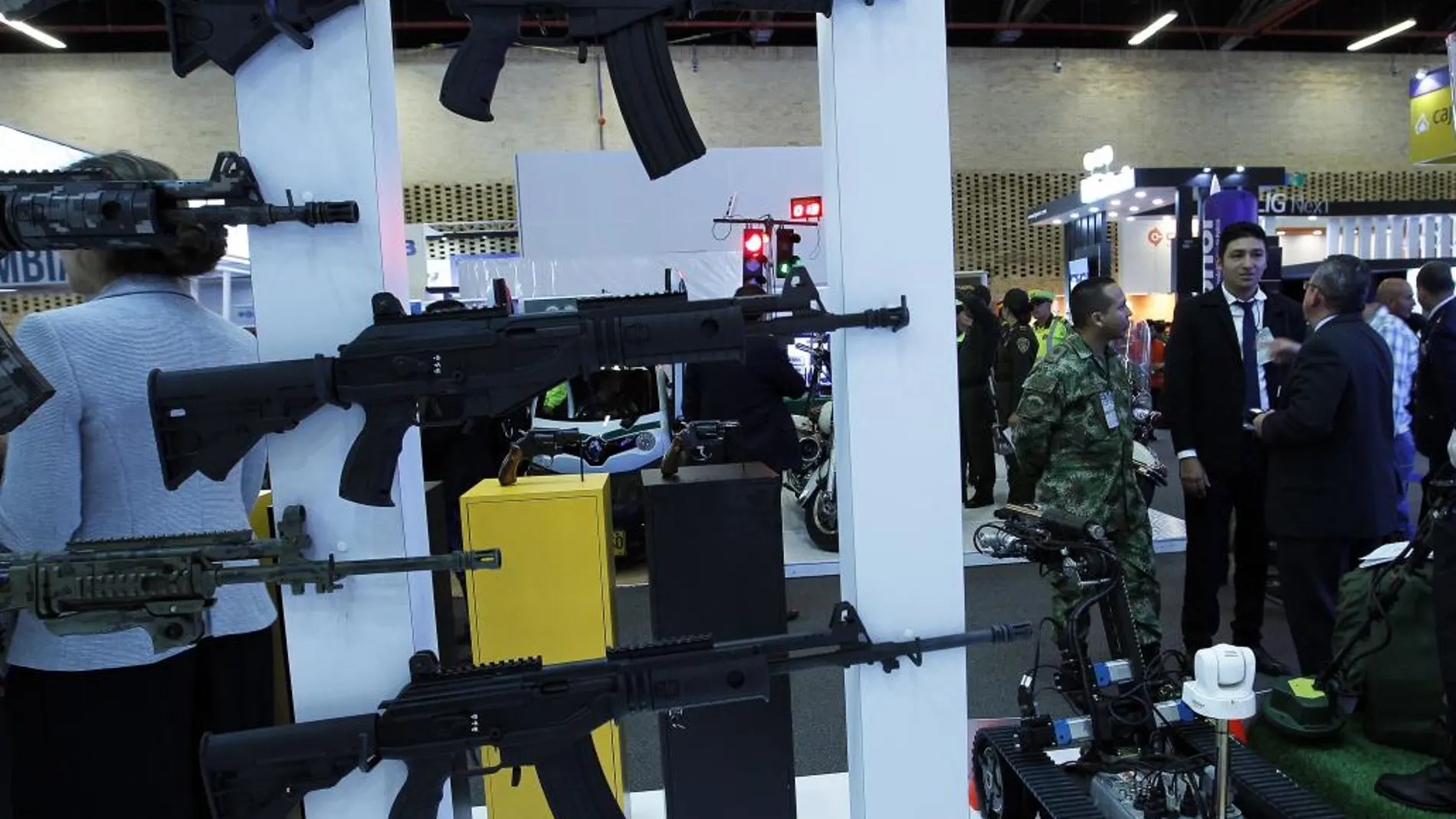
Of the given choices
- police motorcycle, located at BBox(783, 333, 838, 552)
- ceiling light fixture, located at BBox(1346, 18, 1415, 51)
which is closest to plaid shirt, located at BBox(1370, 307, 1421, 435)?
police motorcycle, located at BBox(783, 333, 838, 552)

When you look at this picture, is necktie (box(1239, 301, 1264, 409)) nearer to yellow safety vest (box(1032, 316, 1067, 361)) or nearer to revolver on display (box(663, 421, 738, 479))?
revolver on display (box(663, 421, 738, 479))

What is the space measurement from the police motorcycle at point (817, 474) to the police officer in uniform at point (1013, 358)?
152 cm

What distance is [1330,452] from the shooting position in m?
3.12

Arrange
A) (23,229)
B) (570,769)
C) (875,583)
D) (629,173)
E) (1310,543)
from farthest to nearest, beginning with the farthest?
(629,173)
(1310,543)
(875,583)
(570,769)
(23,229)

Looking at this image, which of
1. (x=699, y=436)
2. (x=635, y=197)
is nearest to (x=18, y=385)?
(x=699, y=436)

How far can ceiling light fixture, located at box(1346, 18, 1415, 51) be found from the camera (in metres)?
13.7

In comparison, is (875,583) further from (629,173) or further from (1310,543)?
(629,173)

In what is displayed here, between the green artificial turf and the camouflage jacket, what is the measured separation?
91 cm

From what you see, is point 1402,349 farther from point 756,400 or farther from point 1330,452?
point 756,400

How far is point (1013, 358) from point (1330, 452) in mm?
4127

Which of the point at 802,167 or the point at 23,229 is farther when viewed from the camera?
the point at 802,167

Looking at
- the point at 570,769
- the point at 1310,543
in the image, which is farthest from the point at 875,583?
the point at 1310,543

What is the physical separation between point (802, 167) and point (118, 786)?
31.5ft

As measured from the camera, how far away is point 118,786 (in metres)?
1.42
